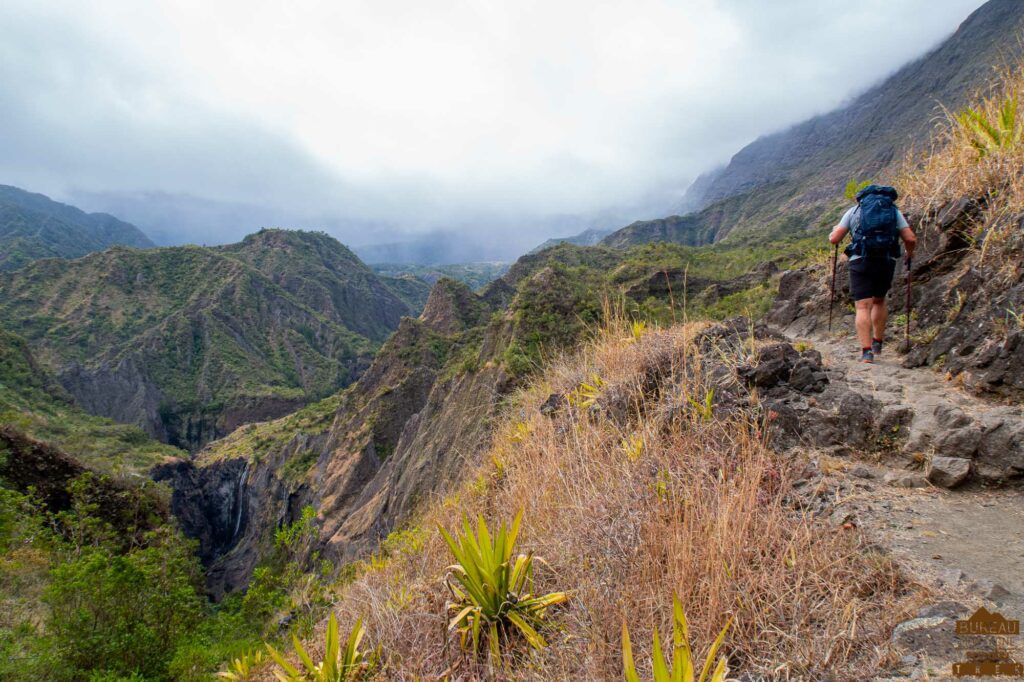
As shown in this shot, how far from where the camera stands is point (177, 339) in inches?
2913

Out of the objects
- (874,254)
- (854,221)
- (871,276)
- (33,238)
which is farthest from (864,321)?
(33,238)

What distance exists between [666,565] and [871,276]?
3.54 meters

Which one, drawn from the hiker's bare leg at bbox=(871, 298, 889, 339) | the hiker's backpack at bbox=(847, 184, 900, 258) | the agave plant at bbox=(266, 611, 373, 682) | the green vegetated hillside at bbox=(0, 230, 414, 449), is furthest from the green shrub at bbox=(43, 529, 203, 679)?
the green vegetated hillside at bbox=(0, 230, 414, 449)

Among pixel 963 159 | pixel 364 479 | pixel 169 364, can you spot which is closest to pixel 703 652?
pixel 963 159

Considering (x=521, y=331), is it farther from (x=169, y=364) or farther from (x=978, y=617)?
(x=169, y=364)

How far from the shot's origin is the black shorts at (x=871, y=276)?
397 cm

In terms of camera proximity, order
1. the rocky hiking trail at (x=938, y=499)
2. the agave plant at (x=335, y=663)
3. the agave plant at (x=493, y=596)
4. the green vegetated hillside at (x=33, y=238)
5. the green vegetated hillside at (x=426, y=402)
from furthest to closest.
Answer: the green vegetated hillside at (x=33, y=238) < the green vegetated hillside at (x=426, y=402) < the agave plant at (x=335, y=663) < the agave plant at (x=493, y=596) < the rocky hiking trail at (x=938, y=499)

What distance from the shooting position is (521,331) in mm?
17109

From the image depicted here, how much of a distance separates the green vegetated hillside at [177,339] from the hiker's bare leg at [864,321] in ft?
233

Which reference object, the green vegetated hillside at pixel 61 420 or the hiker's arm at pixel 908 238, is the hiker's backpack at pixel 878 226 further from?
the green vegetated hillside at pixel 61 420

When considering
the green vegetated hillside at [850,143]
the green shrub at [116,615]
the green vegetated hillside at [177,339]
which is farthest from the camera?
the green vegetated hillside at [177,339]

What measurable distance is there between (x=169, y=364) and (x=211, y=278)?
81.3 ft

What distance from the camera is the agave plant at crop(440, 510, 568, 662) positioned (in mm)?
2234

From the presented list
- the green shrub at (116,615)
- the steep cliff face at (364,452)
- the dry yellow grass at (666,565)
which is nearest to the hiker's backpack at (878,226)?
the dry yellow grass at (666,565)
